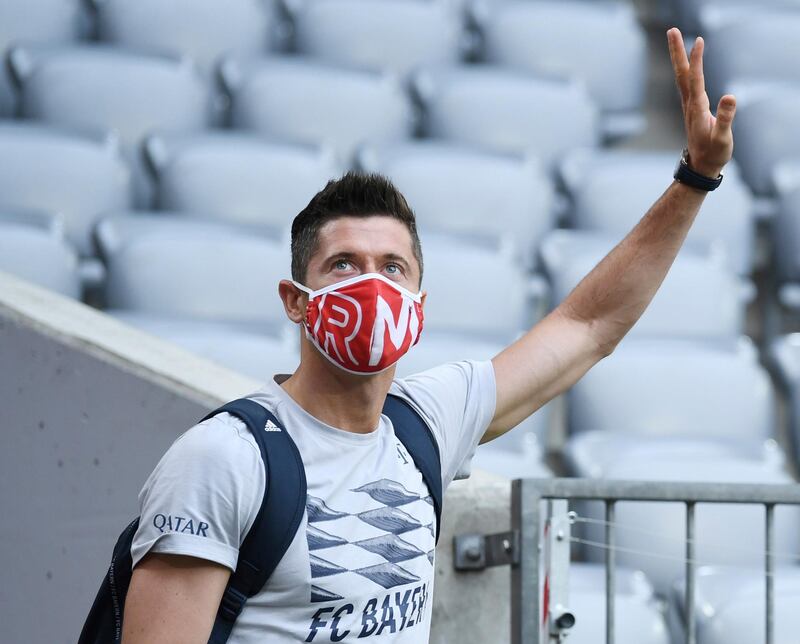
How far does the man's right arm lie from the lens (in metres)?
1.48

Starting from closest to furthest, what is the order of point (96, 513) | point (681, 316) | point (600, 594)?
point (96, 513) → point (600, 594) → point (681, 316)

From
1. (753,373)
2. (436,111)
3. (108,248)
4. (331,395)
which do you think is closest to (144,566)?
(331,395)

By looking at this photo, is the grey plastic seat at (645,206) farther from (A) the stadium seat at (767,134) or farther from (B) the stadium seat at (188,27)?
(B) the stadium seat at (188,27)

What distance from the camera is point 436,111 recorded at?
477 cm

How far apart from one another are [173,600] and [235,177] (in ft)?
9.09

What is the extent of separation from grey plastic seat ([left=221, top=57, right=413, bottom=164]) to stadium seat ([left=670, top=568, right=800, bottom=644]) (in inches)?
88.9

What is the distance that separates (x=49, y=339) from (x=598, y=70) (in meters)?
3.40

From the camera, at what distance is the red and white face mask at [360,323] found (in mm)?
1644

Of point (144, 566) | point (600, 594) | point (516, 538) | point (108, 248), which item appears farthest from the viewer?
point (108, 248)

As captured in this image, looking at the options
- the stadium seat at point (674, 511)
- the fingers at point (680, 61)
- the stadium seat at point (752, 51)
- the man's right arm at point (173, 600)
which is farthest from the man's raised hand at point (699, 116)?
the stadium seat at point (752, 51)

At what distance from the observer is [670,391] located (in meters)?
3.73

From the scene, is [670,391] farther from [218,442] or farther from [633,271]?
[218,442]

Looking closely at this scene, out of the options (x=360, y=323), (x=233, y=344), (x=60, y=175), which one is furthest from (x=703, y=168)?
(x=60, y=175)

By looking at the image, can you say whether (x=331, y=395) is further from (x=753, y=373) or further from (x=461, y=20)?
(x=461, y=20)
